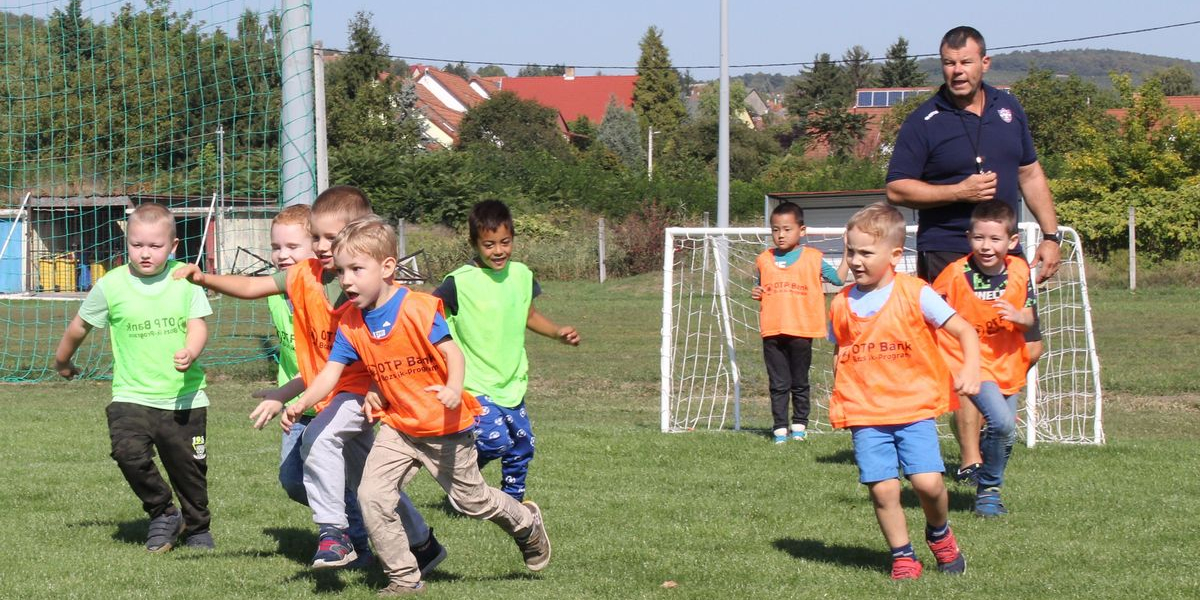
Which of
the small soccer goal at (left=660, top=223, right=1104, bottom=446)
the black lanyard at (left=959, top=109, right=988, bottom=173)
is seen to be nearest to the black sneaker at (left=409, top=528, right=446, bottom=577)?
the black lanyard at (left=959, top=109, right=988, bottom=173)

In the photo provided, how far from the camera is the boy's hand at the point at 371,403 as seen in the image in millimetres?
4824

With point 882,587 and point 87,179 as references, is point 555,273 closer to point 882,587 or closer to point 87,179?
point 87,179

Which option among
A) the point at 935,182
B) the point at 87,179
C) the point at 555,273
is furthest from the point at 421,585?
the point at 555,273

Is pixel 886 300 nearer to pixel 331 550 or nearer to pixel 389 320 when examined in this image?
pixel 389 320

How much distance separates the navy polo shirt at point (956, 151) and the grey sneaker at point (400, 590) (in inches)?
117

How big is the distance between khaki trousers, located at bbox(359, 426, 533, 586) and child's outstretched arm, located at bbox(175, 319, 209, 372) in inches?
42.7

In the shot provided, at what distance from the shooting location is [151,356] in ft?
18.9

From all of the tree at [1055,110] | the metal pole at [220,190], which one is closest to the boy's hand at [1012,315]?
the metal pole at [220,190]

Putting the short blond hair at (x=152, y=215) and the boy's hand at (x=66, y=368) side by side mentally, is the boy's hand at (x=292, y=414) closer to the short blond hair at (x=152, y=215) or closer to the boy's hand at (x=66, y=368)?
the short blond hair at (x=152, y=215)

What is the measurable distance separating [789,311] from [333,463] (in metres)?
4.63

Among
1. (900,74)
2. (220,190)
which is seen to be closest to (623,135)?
(900,74)

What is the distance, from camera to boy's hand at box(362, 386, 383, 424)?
4.82 meters

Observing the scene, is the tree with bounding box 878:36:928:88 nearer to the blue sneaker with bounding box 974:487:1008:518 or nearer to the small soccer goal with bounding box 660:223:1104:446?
the small soccer goal with bounding box 660:223:1104:446

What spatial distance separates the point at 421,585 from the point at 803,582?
1483 millimetres
